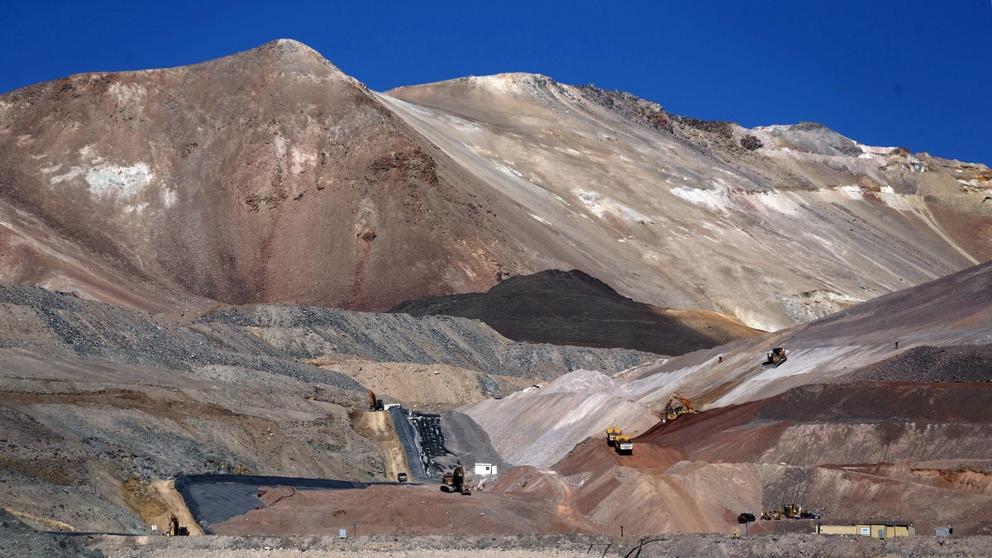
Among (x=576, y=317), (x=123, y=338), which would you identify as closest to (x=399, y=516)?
(x=123, y=338)

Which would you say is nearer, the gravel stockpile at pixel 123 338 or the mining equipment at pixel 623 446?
the mining equipment at pixel 623 446

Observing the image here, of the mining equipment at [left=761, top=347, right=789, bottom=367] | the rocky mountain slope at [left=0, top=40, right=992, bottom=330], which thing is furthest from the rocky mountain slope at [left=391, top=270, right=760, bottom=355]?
the mining equipment at [left=761, top=347, right=789, bottom=367]

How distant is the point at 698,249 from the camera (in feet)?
324

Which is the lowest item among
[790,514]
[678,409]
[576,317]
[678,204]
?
[790,514]

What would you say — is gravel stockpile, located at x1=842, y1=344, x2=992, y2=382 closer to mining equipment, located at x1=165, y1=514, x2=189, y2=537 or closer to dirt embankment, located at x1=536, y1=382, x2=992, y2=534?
dirt embankment, located at x1=536, y1=382, x2=992, y2=534

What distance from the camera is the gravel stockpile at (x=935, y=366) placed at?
3572 centimetres

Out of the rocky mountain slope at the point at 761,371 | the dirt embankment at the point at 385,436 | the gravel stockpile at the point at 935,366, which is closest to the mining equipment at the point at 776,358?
the rocky mountain slope at the point at 761,371

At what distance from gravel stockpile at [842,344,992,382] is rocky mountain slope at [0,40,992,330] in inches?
1461

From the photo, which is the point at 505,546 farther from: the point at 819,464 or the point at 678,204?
the point at 678,204

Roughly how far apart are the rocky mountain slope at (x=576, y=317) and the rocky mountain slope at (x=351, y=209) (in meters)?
2.34

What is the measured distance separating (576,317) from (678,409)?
110ft

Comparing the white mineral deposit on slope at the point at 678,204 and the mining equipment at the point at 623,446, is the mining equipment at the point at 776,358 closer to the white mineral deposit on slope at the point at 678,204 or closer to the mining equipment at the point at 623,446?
the mining equipment at the point at 623,446

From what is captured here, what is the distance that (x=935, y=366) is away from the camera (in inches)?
1453

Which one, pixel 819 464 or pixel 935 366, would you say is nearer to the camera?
pixel 819 464
